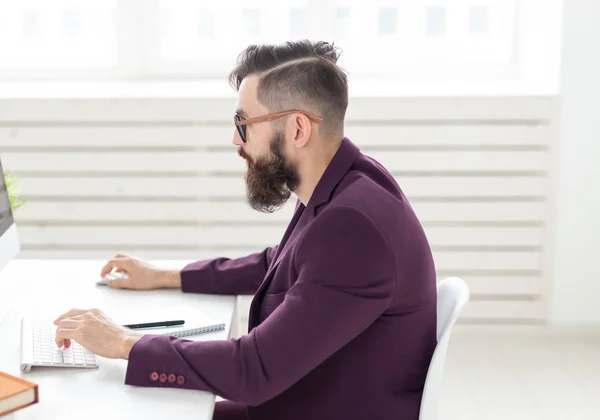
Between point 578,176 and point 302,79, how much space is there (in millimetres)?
2187

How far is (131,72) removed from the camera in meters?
3.91

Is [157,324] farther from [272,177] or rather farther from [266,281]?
[272,177]

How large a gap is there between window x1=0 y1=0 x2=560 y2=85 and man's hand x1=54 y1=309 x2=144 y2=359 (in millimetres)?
2496

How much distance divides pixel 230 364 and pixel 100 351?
24 centimetres

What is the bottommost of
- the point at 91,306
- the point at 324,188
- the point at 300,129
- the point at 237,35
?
the point at 91,306

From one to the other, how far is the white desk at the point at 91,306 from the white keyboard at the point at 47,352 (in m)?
0.01

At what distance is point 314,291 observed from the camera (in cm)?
141

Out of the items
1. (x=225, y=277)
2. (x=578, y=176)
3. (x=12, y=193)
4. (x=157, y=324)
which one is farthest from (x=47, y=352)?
(x=578, y=176)

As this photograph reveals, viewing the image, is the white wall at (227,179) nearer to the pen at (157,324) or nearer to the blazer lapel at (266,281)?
the blazer lapel at (266,281)

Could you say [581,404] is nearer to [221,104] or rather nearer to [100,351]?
[221,104]

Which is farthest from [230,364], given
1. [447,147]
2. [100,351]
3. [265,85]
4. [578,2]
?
[578,2]

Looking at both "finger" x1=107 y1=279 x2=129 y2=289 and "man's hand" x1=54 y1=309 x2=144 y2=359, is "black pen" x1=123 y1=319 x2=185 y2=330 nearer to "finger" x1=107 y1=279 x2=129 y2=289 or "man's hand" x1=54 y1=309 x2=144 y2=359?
"man's hand" x1=54 y1=309 x2=144 y2=359

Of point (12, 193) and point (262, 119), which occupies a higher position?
point (262, 119)

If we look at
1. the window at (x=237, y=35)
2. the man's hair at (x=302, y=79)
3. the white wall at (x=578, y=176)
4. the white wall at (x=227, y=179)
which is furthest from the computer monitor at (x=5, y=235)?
the white wall at (x=578, y=176)
